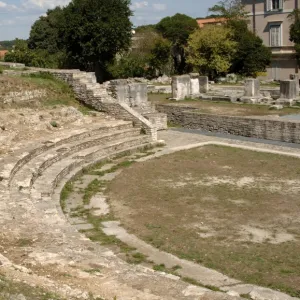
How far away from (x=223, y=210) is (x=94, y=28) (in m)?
26.9

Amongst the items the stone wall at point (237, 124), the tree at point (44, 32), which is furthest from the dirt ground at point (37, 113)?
the tree at point (44, 32)

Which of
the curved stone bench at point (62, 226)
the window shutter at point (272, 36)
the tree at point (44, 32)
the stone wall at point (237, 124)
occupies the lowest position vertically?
the curved stone bench at point (62, 226)

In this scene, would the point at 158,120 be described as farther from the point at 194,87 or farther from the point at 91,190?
the point at 194,87

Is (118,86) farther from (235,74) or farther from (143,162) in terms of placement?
(235,74)

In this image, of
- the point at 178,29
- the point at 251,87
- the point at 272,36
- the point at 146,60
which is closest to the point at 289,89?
the point at 251,87

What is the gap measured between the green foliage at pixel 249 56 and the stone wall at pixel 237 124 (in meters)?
19.8

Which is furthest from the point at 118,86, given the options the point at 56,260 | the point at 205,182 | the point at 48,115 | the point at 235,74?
the point at 235,74

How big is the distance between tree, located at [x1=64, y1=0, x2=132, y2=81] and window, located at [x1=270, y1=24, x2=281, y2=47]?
1595 cm

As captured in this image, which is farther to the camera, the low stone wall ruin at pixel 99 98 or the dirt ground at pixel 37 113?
the low stone wall ruin at pixel 99 98

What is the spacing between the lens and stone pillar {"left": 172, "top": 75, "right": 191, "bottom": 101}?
26.9 meters

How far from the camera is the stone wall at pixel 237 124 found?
1794 cm

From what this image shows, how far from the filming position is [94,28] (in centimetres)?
3550

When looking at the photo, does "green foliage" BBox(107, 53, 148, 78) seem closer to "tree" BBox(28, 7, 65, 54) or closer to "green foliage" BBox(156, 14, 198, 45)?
"green foliage" BBox(156, 14, 198, 45)

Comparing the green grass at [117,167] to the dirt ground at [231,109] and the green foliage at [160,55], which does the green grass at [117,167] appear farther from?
the green foliage at [160,55]
